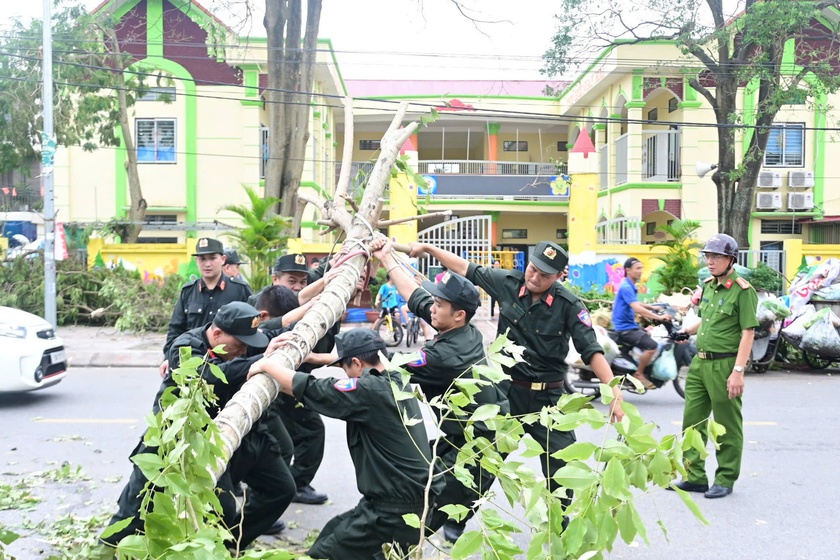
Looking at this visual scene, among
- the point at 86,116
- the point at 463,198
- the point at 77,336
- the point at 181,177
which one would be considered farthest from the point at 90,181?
the point at 463,198

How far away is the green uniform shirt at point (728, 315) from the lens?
5676 mm

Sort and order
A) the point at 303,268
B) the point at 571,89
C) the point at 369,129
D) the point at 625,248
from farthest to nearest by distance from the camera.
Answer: the point at 369,129, the point at 571,89, the point at 625,248, the point at 303,268

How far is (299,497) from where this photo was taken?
5641 mm

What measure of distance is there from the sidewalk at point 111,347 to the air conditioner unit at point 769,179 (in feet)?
36.8

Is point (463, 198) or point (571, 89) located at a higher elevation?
point (571, 89)

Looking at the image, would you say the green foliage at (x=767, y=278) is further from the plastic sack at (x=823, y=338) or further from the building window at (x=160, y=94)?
the building window at (x=160, y=94)

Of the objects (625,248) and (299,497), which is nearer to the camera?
(299,497)

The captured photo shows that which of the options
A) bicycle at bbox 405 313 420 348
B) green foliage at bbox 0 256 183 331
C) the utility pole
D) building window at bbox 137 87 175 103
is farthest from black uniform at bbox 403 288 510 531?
building window at bbox 137 87 175 103

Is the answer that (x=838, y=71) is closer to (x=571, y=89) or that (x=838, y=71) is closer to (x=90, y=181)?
(x=571, y=89)

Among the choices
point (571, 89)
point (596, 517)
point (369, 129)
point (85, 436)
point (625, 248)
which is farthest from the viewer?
point (369, 129)

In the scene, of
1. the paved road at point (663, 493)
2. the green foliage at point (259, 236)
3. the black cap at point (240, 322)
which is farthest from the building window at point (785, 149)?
the black cap at point (240, 322)

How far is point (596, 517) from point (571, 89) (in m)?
27.2

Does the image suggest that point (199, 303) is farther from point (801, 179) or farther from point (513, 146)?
point (513, 146)

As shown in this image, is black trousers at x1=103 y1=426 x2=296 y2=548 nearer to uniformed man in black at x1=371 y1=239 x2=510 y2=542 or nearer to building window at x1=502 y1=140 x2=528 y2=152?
uniformed man in black at x1=371 y1=239 x2=510 y2=542
